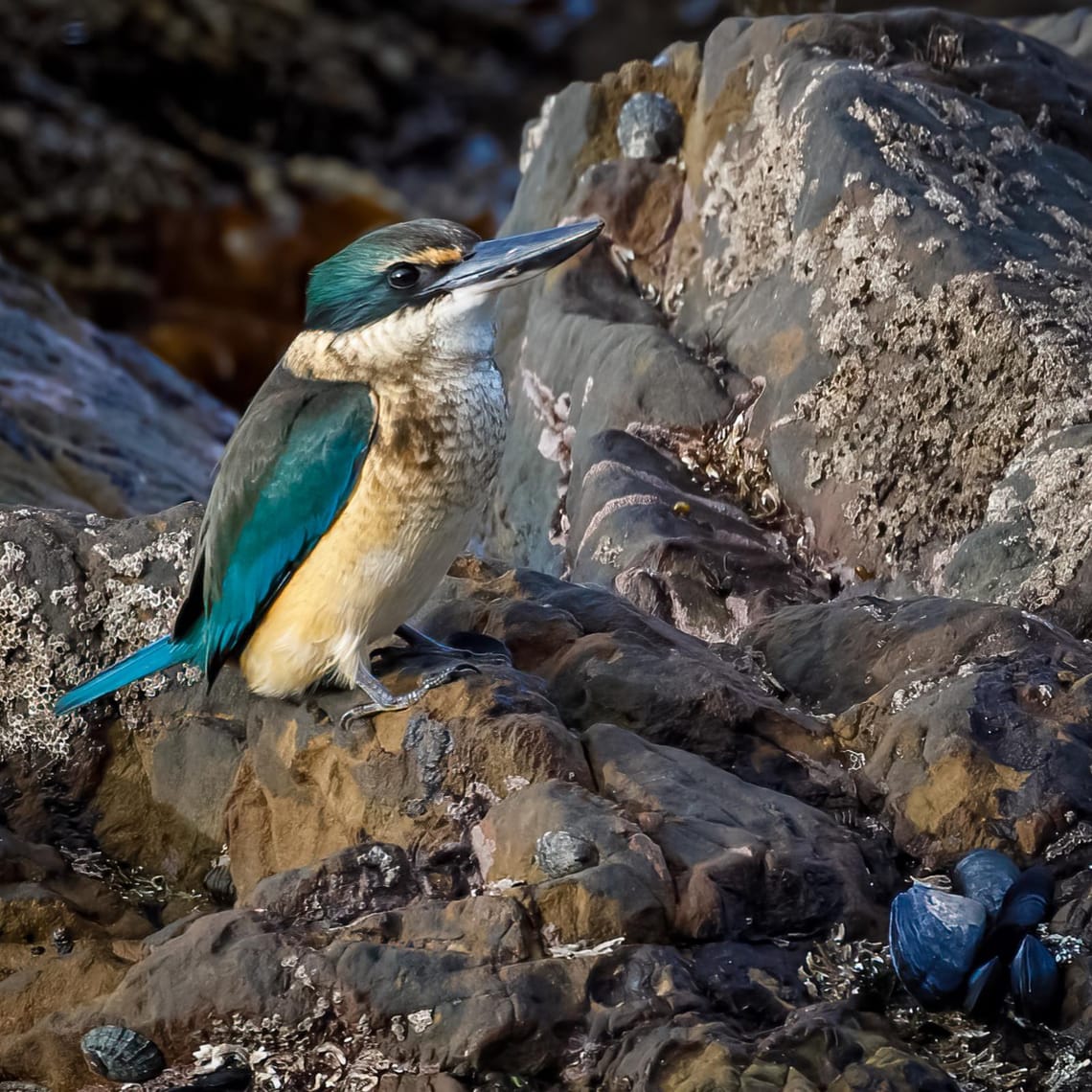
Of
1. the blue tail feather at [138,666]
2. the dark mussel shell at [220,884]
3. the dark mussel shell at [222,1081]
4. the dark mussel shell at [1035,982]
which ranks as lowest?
the dark mussel shell at [220,884]

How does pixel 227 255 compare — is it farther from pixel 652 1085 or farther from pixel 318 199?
pixel 652 1085

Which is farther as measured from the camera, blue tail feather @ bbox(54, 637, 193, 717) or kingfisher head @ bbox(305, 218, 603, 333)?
blue tail feather @ bbox(54, 637, 193, 717)

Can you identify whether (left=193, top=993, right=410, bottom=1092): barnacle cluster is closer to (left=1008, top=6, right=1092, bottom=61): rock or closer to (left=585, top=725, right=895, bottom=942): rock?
(left=585, top=725, right=895, bottom=942): rock

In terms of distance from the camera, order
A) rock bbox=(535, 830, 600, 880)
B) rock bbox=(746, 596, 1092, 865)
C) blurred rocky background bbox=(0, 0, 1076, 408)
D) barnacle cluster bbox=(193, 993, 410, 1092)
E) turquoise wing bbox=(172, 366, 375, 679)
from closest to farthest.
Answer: barnacle cluster bbox=(193, 993, 410, 1092) < rock bbox=(535, 830, 600, 880) < rock bbox=(746, 596, 1092, 865) < turquoise wing bbox=(172, 366, 375, 679) < blurred rocky background bbox=(0, 0, 1076, 408)

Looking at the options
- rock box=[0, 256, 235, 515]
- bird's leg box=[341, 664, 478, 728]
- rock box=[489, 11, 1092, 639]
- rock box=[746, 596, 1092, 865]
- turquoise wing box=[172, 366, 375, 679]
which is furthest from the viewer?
rock box=[0, 256, 235, 515]

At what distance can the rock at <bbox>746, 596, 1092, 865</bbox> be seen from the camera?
2930mm

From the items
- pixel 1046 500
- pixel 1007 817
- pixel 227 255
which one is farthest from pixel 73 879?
pixel 227 255

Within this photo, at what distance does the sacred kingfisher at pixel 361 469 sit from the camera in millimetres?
3166

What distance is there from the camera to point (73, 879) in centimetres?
328

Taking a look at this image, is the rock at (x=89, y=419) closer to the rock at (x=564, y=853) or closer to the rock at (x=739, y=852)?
the rock at (x=739, y=852)

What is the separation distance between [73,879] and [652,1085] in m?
1.40

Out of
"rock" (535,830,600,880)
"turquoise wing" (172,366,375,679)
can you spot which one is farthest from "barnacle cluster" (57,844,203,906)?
"rock" (535,830,600,880)

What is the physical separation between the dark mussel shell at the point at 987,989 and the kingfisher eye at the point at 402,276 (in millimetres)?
1607

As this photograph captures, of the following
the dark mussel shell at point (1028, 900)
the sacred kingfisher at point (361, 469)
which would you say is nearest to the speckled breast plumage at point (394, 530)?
the sacred kingfisher at point (361, 469)
